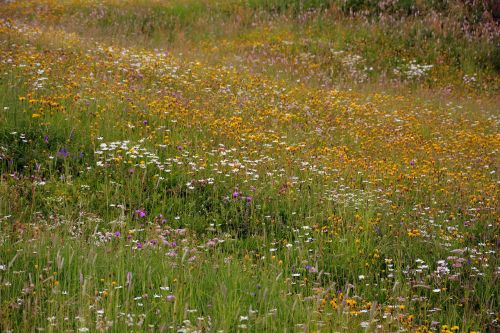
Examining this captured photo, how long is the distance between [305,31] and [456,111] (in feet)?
20.4

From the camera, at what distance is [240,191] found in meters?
6.32

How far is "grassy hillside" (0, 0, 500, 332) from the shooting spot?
3674mm

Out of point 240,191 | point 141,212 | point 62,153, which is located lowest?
point 240,191

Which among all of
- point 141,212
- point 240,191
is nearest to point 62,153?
point 141,212

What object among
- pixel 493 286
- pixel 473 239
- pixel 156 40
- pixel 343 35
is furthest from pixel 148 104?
pixel 343 35

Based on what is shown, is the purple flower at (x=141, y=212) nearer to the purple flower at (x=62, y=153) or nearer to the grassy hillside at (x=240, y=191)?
the grassy hillside at (x=240, y=191)

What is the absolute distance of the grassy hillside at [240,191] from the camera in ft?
12.1

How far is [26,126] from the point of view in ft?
23.6

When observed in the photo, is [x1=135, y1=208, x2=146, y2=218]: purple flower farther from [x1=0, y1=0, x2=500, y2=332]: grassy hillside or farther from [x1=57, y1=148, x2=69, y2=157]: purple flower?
[x1=57, y1=148, x2=69, y2=157]: purple flower

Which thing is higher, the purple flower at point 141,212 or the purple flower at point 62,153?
the purple flower at point 62,153

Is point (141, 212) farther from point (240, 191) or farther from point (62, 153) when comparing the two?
point (62, 153)

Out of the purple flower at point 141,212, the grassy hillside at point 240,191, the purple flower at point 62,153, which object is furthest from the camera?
the purple flower at point 62,153

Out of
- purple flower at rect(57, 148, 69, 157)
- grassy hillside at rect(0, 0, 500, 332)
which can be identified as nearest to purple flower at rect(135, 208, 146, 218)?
grassy hillside at rect(0, 0, 500, 332)

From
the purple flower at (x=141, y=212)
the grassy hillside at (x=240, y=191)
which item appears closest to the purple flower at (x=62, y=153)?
the grassy hillside at (x=240, y=191)
